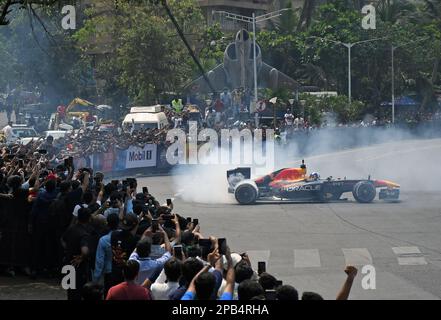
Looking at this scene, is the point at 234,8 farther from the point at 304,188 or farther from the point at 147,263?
the point at 147,263

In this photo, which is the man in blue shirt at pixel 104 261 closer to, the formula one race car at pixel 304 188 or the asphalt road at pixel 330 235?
the asphalt road at pixel 330 235

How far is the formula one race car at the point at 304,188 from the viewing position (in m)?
23.0

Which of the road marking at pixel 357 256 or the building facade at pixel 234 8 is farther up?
the building facade at pixel 234 8

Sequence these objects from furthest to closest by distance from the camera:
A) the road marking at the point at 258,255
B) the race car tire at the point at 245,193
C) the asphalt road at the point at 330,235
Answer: the race car tire at the point at 245,193, the road marking at the point at 258,255, the asphalt road at the point at 330,235

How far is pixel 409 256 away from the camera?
1534 cm

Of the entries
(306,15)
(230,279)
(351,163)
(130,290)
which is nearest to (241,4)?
(306,15)

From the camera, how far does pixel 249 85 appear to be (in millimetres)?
50094

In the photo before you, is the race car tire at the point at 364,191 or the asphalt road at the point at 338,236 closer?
the asphalt road at the point at 338,236

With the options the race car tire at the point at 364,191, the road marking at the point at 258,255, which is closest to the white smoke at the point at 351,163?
the race car tire at the point at 364,191

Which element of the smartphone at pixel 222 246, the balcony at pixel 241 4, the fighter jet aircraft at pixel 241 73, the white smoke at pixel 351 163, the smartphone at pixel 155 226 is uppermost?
the balcony at pixel 241 4

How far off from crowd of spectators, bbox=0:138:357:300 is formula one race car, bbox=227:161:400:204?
772cm

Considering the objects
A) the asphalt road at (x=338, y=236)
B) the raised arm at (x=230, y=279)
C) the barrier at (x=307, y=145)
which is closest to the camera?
the raised arm at (x=230, y=279)

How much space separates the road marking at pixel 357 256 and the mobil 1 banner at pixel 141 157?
17.9m

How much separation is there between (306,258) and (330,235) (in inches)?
105
